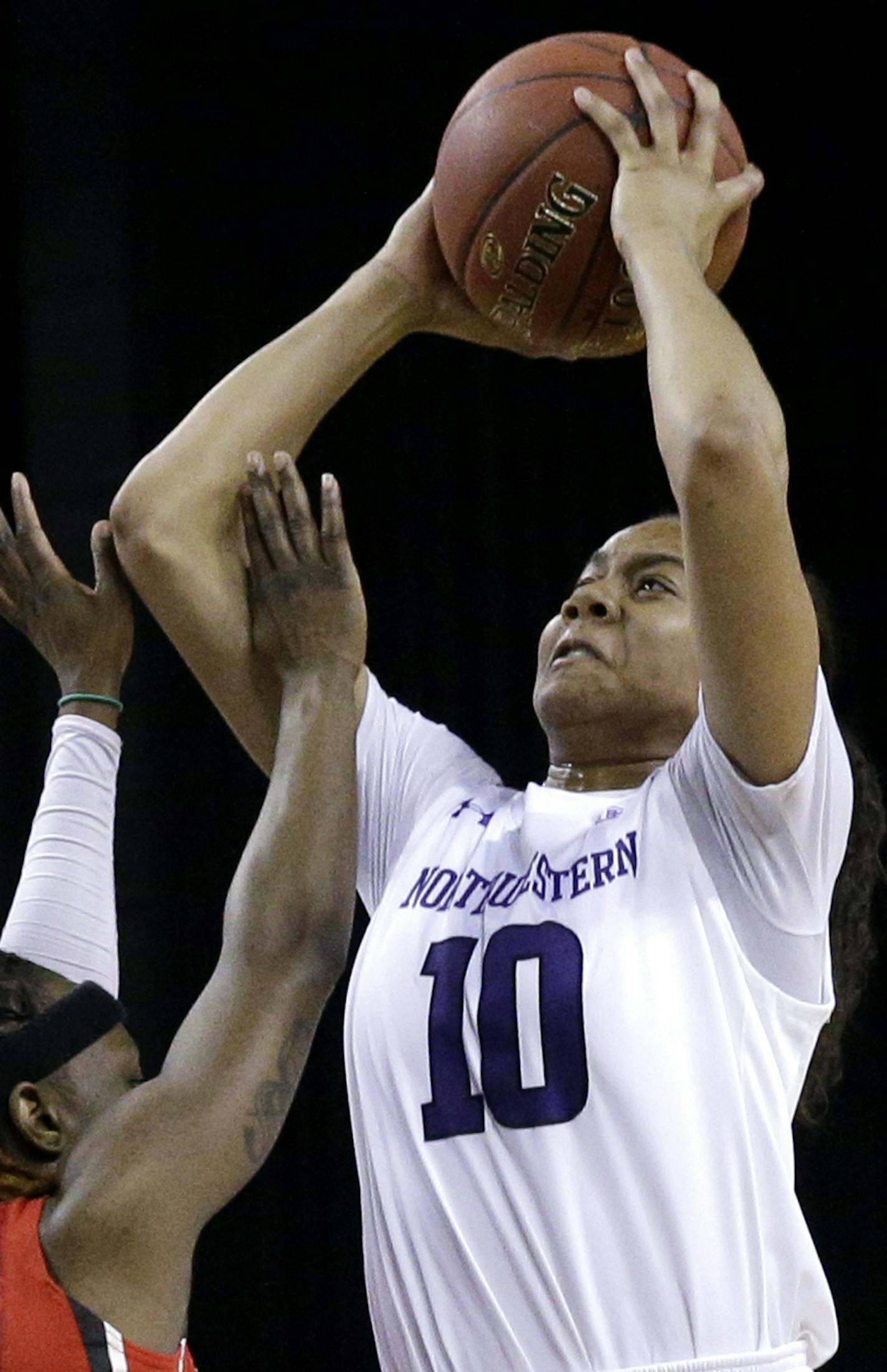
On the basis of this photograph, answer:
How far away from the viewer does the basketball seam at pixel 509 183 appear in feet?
7.02

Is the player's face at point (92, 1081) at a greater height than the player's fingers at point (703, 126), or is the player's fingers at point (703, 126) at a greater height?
the player's fingers at point (703, 126)

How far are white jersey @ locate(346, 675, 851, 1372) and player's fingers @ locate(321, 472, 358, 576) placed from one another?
38cm

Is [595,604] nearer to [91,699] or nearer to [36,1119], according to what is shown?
[91,699]

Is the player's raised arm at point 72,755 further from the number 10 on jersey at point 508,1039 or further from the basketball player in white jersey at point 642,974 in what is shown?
the number 10 on jersey at point 508,1039

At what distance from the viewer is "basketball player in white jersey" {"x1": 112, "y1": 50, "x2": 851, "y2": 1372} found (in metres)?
1.91

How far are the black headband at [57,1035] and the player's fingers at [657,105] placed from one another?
3.47 ft

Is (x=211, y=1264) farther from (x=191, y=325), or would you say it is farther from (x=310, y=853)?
(x=310, y=853)

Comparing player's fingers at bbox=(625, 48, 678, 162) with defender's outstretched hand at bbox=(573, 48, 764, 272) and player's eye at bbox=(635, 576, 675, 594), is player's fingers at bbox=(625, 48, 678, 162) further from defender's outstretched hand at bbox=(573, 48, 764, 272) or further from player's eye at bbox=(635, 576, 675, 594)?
player's eye at bbox=(635, 576, 675, 594)

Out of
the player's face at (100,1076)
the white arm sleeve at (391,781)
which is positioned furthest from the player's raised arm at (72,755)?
the white arm sleeve at (391,781)

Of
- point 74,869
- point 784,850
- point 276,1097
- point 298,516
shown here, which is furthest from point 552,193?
point 276,1097

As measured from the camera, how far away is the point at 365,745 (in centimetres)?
233

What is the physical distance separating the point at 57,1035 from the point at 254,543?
0.61 metres

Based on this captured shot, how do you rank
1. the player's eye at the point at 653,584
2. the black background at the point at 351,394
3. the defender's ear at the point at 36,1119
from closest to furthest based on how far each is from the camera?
the defender's ear at the point at 36,1119
the player's eye at the point at 653,584
the black background at the point at 351,394

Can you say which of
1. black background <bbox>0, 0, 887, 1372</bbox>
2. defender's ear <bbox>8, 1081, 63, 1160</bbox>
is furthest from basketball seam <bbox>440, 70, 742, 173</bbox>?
black background <bbox>0, 0, 887, 1372</bbox>
